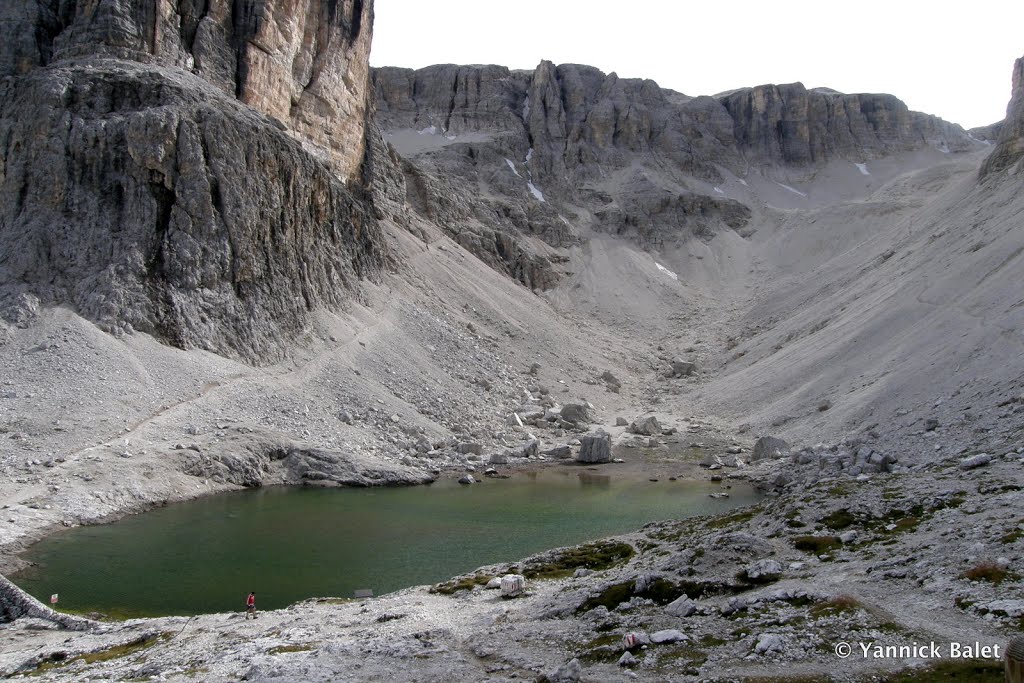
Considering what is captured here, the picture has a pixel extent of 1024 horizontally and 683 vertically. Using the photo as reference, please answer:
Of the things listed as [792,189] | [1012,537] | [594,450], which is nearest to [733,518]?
[1012,537]

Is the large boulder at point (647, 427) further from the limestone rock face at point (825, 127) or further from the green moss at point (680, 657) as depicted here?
the limestone rock face at point (825, 127)

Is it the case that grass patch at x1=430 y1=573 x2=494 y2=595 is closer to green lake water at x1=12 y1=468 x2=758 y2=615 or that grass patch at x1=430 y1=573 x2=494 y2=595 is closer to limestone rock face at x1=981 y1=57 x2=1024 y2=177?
green lake water at x1=12 y1=468 x2=758 y2=615

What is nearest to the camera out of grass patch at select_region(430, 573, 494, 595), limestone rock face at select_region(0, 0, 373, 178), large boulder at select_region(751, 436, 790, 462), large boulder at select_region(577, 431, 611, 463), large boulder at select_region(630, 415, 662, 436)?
grass patch at select_region(430, 573, 494, 595)

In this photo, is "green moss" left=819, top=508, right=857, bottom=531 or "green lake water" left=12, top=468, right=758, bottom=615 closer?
"green moss" left=819, top=508, right=857, bottom=531

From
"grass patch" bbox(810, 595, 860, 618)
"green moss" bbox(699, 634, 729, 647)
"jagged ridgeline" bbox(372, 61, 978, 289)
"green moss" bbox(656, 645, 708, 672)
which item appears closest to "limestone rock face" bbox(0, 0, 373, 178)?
"jagged ridgeline" bbox(372, 61, 978, 289)

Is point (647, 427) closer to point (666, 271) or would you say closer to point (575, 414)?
point (575, 414)

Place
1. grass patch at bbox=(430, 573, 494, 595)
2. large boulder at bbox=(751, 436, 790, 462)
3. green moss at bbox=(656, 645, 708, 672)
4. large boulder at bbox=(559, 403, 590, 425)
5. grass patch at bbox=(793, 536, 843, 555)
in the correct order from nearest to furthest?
green moss at bbox=(656, 645, 708, 672) → grass patch at bbox=(793, 536, 843, 555) → grass patch at bbox=(430, 573, 494, 595) → large boulder at bbox=(751, 436, 790, 462) → large boulder at bbox=(559, 403, 590, 425)

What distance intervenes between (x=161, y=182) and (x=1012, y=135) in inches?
3431

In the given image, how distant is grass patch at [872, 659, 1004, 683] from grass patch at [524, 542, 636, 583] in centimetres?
1479

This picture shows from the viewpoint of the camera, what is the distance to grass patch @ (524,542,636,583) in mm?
28156

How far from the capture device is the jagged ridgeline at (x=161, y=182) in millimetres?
57656

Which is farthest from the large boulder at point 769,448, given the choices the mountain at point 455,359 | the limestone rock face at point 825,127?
the limestone rock face at point 825,127

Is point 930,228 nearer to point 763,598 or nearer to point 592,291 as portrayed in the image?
point 592,291

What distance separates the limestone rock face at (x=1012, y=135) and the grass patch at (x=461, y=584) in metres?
79.8
